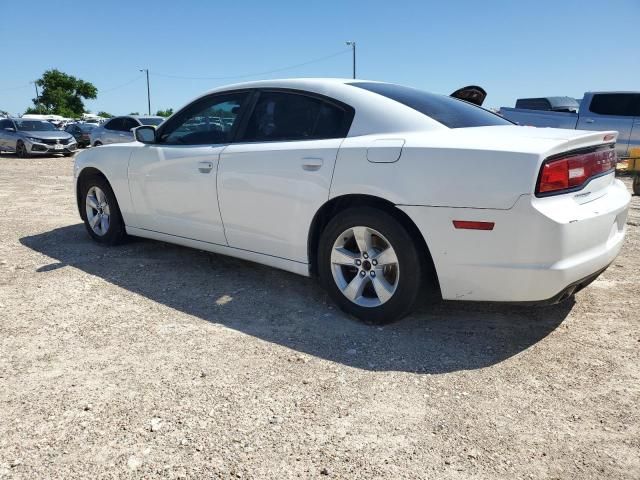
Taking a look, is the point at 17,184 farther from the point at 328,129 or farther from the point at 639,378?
the point at 639,378

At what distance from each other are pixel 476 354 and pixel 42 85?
3025 inches

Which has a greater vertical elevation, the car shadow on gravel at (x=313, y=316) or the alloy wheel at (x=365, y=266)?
the alloy wheel at (x=365, y=266)

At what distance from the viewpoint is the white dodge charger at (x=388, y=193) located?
109 inches

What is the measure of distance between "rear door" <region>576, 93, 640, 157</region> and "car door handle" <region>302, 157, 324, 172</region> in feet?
34.8

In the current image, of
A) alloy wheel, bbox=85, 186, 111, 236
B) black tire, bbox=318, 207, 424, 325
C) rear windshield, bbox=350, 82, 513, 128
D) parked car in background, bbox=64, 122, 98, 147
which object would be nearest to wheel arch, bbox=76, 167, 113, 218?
alloy wheel, bbox=85, 186, 111, 236

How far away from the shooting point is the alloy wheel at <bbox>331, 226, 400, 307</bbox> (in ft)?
10.6

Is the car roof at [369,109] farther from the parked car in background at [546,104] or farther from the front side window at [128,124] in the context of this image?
the front side window at [128,124]

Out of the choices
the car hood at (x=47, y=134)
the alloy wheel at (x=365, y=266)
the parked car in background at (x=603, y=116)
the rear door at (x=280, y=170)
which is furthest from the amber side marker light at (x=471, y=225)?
the car hood at (x=47, y=134)

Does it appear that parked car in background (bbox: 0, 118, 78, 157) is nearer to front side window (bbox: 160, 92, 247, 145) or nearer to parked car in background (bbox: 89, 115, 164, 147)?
→ parked car in background (bbox: 89, 115, 164, 147)

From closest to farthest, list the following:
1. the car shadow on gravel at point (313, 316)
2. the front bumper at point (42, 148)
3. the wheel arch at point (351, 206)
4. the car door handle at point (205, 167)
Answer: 1. the car shadow on gravel at point (313, 316)
2. the wheel arch at point (351, 206)
3. the car door handle at point (205, 167)
4. the front bumper at point (42, 148)

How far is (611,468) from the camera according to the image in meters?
2.02

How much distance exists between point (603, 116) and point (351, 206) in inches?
439

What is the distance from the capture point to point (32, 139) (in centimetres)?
1842

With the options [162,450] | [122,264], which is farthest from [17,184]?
[162,450]
